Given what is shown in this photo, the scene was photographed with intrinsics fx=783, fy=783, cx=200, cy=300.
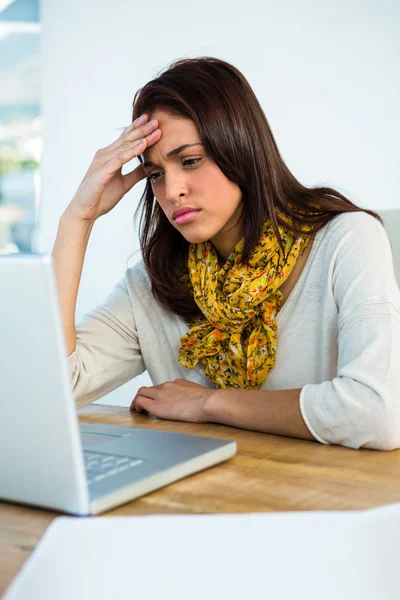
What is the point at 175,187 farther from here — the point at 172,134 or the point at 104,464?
the point at 104,464

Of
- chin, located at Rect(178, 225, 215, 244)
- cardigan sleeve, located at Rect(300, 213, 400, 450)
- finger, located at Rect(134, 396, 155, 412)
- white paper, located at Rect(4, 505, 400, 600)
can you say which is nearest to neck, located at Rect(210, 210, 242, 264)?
chin, located at Rect(178, 225, 215, 244)

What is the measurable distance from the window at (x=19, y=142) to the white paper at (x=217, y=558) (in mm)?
4261

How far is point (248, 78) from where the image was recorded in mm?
3229

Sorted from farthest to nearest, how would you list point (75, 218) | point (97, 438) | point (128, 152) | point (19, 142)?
point (19, 142) < point (75, 218) < point (128, 152) < point (97, 438)

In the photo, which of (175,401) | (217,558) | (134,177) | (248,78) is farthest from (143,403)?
(248,78)

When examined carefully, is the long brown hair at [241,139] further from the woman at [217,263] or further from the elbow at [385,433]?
the elbow at [385,433]

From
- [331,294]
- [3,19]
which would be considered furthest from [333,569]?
[3,19]

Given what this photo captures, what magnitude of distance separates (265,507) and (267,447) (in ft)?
0.97

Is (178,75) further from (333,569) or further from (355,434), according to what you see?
(333,569)

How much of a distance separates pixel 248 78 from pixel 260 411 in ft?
7.55

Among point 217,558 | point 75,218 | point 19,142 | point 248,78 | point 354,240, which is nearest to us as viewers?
point 217,558

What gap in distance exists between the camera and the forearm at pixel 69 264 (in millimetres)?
1628

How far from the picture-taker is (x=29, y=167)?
5.03 meters

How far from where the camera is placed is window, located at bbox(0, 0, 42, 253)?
4.84 metres
